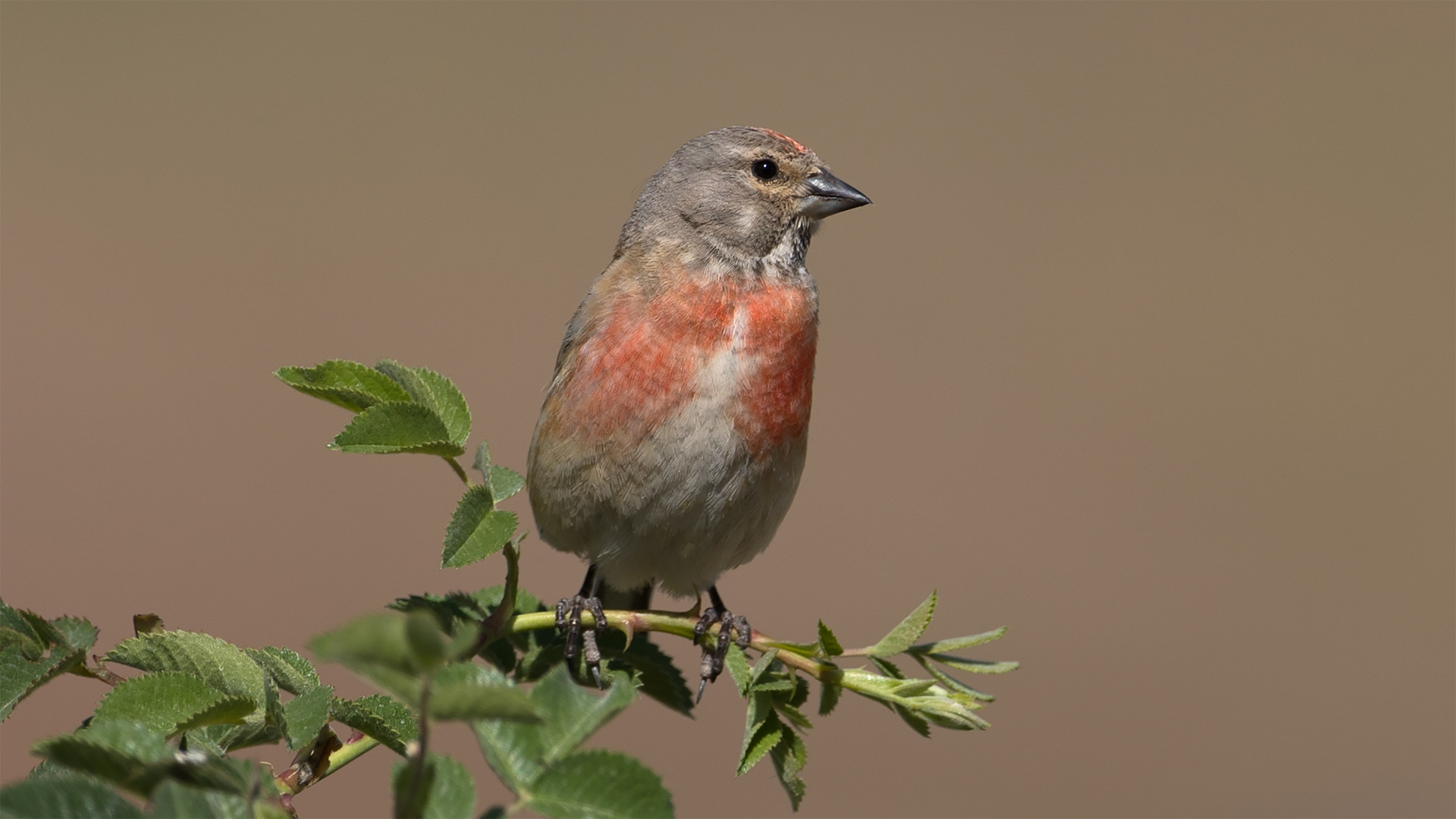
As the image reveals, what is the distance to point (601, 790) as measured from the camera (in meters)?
0.94

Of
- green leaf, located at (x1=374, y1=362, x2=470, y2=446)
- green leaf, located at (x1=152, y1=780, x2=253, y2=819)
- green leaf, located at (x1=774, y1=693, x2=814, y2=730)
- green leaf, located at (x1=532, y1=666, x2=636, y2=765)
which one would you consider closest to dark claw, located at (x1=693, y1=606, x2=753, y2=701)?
green leaf, located at (x1=774, y1=693, x2=814, y2=730)

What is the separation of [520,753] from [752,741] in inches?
31.3

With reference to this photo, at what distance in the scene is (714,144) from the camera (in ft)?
11.9

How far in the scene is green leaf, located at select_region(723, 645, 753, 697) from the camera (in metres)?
1.71

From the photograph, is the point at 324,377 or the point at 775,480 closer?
the point at 324,377

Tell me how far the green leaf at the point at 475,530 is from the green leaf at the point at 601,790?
70 cm

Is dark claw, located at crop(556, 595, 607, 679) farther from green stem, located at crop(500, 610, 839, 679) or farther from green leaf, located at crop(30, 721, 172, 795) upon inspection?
green leaf, located at crop(30, 721, 172, 795)

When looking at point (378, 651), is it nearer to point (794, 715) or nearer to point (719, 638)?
point (794, 715)

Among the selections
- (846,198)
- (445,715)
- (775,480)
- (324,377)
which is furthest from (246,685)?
(846,198)

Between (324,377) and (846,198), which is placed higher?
(846,198)

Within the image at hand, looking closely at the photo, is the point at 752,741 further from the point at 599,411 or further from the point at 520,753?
the point at 599,411

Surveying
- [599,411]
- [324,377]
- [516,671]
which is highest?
[324,377]

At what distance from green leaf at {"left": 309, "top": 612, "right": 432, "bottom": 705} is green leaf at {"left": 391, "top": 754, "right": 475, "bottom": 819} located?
0.08 meters

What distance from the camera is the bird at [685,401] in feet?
9.75
